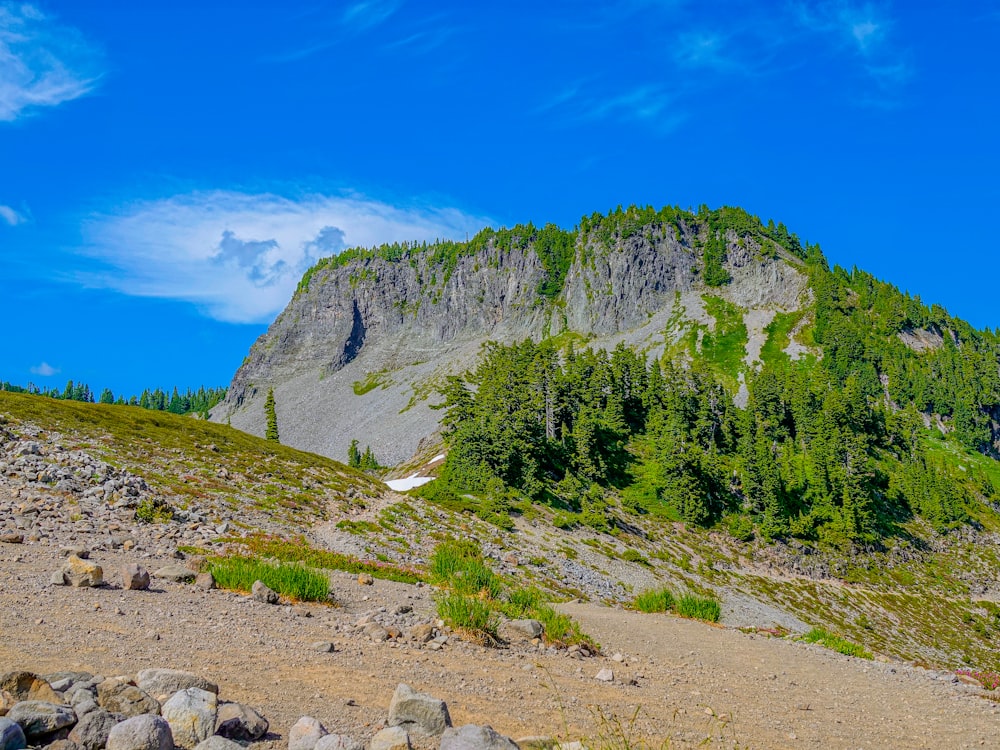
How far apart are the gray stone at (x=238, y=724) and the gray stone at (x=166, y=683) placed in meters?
0.72

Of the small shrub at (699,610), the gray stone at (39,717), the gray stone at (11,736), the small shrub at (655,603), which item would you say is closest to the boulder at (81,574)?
the gray stone at (39,717)

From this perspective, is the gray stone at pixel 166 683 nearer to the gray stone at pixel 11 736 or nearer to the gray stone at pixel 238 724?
the gray stone at pixel 238 724

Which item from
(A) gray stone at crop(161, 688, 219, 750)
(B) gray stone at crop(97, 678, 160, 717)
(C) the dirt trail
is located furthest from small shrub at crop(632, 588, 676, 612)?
(B) gray stone at crop(97, 678, 160, 717)

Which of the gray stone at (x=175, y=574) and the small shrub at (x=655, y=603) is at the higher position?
the gray stone at (x=175, y=574)

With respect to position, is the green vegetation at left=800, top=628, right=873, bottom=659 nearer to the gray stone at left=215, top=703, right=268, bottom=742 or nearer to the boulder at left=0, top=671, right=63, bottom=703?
the gray stone at left=215, top=703, right=268, bottom=742

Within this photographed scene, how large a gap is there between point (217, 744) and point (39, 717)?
145cm

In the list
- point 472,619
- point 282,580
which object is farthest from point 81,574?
point 472,619

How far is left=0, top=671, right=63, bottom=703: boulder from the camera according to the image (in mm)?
5734

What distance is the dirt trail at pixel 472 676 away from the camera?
7.75m

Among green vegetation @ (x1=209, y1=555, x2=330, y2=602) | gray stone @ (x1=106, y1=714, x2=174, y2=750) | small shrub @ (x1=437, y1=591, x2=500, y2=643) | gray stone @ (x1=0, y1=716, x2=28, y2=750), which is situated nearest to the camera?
gray stone @ (x1=0, y1=716, x2=28, y2=750)

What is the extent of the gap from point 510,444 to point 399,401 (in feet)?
438

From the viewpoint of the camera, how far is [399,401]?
196 m

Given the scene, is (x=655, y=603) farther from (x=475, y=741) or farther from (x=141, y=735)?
(x=141, y=735)

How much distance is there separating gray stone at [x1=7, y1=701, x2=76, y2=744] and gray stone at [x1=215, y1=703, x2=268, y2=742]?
3.94 feet
